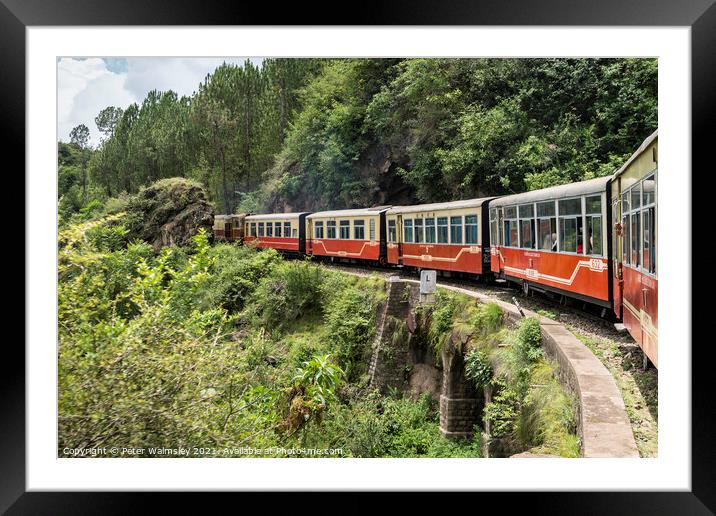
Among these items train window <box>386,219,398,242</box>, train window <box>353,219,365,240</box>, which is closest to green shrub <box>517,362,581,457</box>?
train window <box>386,219,398,242</box>

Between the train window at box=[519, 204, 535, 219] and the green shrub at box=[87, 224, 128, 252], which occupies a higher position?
the train window at box=[519, 204, 535, 219]

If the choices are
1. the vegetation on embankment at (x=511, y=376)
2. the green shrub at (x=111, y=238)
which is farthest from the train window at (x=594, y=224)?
the green shrub at (x=111, y=238)

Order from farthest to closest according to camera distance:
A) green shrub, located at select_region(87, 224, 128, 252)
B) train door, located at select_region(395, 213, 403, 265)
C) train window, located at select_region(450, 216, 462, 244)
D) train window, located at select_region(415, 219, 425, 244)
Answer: train door, located at select_region(395, 213, 403, 265) → train window, located at select_region(415, 219, 425, 244) → train window, located at select_region(450, 216, 462, 244) → green shrub, located at select_region(87, 224, 128, 252)

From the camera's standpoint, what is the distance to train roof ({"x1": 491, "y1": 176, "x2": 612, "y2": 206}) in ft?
22.3

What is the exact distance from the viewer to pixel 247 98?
346 inches

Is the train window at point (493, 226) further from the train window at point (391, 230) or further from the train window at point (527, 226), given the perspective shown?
the train window at point (391, 230)

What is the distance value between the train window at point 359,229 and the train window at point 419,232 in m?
1.35

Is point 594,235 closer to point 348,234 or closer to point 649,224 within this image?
point 649,224

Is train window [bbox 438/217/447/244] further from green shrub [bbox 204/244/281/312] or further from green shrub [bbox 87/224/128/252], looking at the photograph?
green shrub [bbox 87/224/128/252]

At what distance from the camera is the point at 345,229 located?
12.7 meters

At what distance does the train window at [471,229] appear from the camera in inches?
403

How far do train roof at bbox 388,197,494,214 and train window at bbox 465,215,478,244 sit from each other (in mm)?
217

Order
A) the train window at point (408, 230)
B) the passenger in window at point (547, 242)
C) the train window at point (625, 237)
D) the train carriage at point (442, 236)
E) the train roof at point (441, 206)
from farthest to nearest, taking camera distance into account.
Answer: the train window at point (408, 230)
the train carriage at point (442, 236)
the train roof at point (441, 206)
the passenger in window at point (547, 242)
the train window at point (625, 237)
